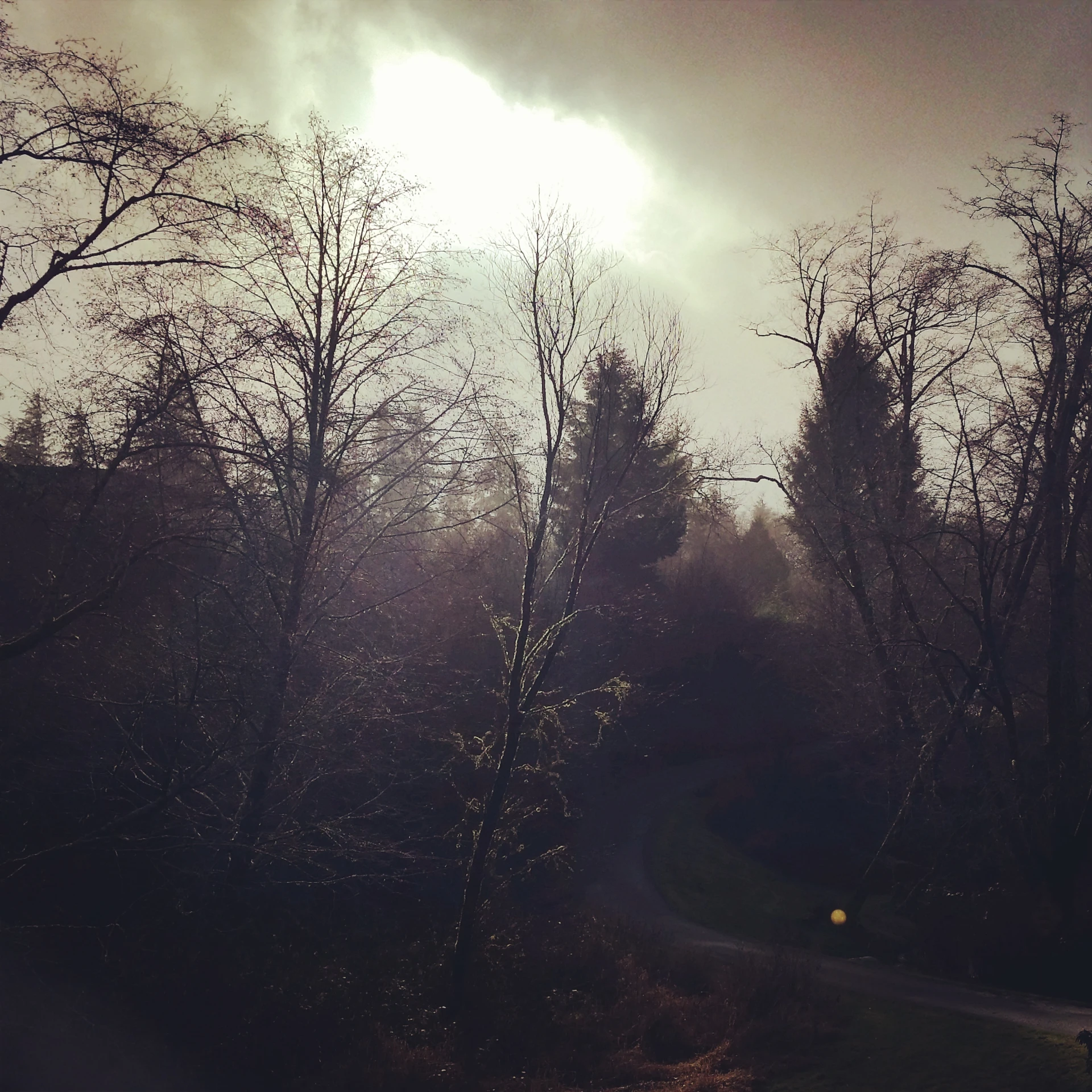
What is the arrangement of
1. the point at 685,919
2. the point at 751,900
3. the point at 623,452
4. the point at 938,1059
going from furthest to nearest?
1. the point at 751,900
2. the point at 685,919
3. the point at 623,452
4. the point at 938,1059

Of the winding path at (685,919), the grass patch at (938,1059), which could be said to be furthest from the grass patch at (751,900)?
the grass patch at (938,1059)

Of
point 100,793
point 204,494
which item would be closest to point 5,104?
point 204,494

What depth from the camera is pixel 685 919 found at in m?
15.7

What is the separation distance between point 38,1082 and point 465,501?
34.5ft

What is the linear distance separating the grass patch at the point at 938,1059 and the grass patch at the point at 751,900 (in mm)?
4774

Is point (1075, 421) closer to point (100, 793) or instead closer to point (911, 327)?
point (911, 327)

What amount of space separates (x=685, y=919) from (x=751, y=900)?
105 inches

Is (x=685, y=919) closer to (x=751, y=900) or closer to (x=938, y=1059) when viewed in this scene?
(x=751, y=900)

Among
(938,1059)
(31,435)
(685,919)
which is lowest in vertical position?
(685,919)

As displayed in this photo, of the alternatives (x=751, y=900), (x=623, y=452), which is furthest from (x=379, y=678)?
(x=751, y=900)

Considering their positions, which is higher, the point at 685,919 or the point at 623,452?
the point at 623,452

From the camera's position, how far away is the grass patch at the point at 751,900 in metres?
14.6

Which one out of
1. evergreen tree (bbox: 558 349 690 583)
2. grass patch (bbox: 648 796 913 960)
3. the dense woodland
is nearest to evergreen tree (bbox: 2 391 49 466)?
the dense woodland

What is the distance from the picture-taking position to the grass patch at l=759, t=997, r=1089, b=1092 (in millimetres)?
7215
